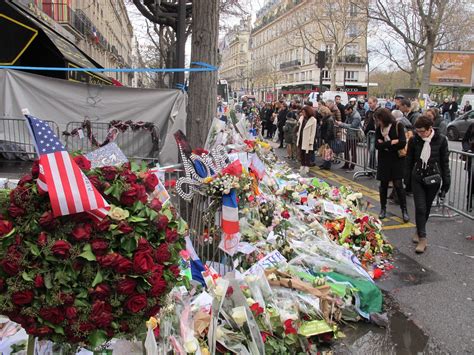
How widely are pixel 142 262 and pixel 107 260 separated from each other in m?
0.15

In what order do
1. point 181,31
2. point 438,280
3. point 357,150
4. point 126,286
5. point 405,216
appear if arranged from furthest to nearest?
point 357,150, point 181,31, point 405,216, point 438,280, point 126,286

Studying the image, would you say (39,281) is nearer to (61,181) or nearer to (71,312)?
(71,312)

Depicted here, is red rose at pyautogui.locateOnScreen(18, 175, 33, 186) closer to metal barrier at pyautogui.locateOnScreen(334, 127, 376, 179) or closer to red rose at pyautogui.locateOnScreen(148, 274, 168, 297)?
red rose at pyautogui.locateOnScreen(148, 274, 168, 297)

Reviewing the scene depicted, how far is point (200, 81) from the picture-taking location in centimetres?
502

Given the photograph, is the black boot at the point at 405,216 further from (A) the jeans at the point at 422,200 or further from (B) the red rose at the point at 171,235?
(B) the red rose at the point at 171,235

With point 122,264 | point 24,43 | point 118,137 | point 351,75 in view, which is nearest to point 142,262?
point 122,264

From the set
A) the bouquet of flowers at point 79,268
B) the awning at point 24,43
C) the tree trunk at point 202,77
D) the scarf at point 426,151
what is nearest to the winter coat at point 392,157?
the scarf at point 426,151

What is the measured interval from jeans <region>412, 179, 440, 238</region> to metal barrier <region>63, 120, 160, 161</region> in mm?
4725

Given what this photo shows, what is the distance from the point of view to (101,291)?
1956mm

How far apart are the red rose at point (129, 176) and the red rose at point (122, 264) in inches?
16.2

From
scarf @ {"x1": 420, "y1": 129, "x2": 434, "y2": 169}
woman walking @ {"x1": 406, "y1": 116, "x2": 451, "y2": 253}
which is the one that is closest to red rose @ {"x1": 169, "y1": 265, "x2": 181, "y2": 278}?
woman walking @ {"x1": 406, "y1": 116, "x2": 451, "y2": 253}

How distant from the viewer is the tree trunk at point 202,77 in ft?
15.7

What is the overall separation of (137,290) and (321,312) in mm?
2184

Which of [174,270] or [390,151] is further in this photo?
[390,151]
